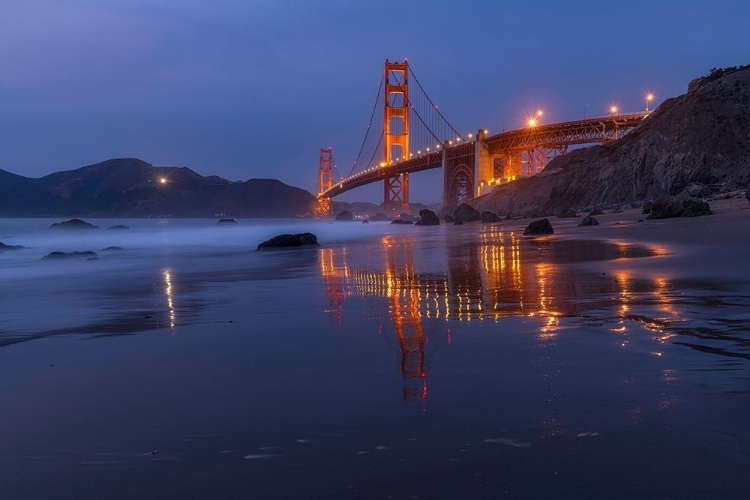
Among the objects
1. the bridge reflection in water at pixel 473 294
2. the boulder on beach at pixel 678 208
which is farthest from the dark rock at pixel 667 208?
the bridge reflection in water at pixel 473 294

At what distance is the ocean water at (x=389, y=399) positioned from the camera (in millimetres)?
1858

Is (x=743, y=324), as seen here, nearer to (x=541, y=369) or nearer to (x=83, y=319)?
(x=541, y=369)

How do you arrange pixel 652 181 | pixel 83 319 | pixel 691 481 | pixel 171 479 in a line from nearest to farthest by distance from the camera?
pixel 691 481 → pixel 171 479 → pixel 83 319 → pixel 652 181

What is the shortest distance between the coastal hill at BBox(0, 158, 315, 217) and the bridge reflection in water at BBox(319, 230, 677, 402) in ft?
394

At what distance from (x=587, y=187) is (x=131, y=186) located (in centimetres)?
13442

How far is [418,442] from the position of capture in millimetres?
2123

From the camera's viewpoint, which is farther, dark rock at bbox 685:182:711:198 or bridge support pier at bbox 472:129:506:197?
bridge support pier at bbox 472:129:506:197

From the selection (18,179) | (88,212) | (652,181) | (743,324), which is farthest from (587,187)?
(18,179)

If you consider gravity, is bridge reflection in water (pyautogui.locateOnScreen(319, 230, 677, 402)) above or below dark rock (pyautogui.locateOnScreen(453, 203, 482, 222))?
below

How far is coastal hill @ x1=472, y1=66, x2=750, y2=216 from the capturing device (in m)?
24.3

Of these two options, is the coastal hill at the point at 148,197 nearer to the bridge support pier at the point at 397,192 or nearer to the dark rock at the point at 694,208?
the bridge support pier at the point at 397,192

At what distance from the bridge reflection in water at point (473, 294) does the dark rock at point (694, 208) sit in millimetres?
7413

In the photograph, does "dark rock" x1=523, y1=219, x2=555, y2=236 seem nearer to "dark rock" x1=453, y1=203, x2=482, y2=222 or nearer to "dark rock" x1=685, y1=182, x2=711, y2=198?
"dark rock" x1=685, y1=182, x2=711, y2=198

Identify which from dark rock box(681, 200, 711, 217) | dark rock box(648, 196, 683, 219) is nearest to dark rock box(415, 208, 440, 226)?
dark rock box(648, 196, 683, 219)
